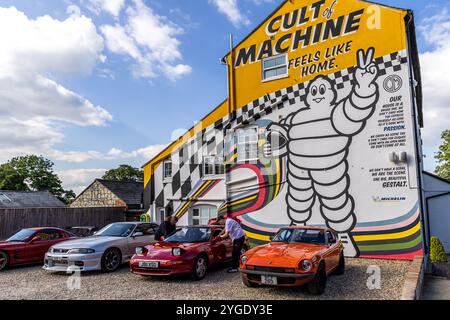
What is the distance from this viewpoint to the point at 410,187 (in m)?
10.8

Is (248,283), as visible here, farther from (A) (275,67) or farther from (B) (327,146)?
(A) (275,67)

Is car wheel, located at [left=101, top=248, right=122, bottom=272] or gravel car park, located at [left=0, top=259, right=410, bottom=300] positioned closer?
gravel car park, located at [left=0, top=259, right=410, bottom=300]

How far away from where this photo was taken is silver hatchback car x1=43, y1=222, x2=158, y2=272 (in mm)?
9219

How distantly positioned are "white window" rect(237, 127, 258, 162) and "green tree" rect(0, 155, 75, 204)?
53.0m

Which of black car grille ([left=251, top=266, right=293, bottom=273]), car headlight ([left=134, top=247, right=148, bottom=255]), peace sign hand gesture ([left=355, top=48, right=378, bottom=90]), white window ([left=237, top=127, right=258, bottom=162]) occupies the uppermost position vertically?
peace sign hand gesture ([left=355, top=48, right=378, bottom=90])

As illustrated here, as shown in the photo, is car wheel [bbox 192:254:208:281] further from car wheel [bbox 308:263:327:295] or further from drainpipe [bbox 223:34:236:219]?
drainpipe [bbox 223:34:236:219]

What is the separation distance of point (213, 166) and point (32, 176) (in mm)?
54283

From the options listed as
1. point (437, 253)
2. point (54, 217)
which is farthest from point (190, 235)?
point (54, 217)

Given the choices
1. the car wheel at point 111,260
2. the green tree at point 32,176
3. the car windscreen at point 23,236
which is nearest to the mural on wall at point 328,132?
the car wheel at point 111,260

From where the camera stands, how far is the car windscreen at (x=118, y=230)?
1068 centimetres

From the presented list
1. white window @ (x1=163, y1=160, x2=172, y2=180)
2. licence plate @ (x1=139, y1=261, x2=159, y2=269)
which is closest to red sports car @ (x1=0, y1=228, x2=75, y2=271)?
licence plate @ (x1=139, y1=261, x2=159, y2=269)

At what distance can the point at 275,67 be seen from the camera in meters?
13.9

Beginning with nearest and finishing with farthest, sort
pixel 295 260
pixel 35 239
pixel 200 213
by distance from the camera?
1. pixel 295 260
2. pixel 35 239
3. pixel 200 213

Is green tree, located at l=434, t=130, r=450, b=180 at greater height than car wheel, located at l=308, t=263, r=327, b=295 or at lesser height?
greater
